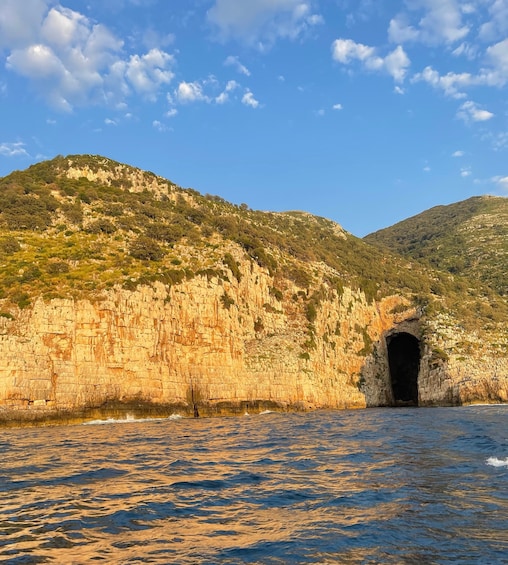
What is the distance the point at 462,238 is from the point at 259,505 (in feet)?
430

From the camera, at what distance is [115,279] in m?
48.3

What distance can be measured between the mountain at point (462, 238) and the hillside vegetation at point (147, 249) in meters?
0.96

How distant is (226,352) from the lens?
177ft

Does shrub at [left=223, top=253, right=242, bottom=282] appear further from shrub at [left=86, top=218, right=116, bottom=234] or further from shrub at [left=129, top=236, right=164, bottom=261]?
shrub at [left=86, top=218, right=116, bottom=234]

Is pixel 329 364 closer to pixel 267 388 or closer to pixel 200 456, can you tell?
pixel 267 388

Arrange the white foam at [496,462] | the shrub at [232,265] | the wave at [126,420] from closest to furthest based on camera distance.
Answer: the white foam at [496,462] < the wave at [126,420] < the shrub at [232,265]

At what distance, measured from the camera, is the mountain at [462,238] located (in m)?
109

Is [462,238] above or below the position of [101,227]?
above

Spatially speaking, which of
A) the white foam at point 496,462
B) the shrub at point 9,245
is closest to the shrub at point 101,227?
the shrub at point 9,245

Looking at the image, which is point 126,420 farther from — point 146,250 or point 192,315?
point 146,250

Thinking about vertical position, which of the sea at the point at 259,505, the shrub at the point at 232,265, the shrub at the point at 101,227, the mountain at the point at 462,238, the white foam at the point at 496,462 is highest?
the mountain at the point at 462,238

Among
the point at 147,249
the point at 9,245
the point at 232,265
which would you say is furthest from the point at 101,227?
the point at 232,265

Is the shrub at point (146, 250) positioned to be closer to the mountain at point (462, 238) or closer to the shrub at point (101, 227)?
the shrub at point (101, 227)

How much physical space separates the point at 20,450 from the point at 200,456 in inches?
311
